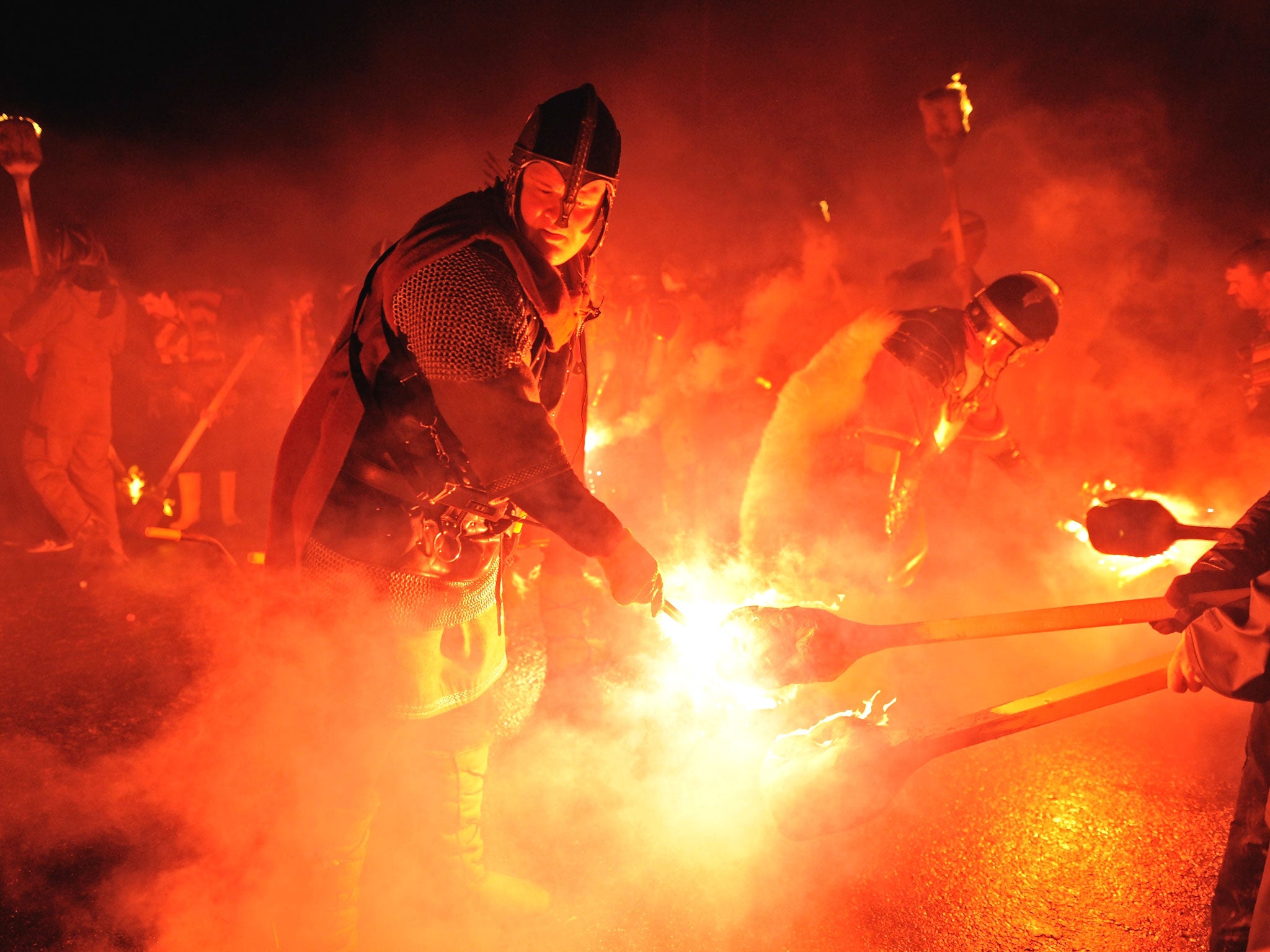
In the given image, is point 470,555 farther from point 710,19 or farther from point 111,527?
point 710,19

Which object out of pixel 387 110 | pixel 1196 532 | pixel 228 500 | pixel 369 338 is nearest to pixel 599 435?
pixel 228 500

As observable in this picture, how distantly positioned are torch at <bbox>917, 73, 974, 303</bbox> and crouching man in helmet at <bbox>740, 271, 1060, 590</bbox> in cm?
151

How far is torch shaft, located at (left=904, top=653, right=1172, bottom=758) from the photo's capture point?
2.72m

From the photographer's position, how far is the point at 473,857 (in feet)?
8.62

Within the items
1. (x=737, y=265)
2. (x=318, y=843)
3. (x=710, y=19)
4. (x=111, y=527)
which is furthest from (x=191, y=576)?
(x=710, y=19)

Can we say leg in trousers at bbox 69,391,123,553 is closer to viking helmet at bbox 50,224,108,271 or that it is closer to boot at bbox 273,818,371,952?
viking helmet at bbox 50,224,108,271

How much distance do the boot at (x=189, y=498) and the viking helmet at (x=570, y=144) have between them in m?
6.75

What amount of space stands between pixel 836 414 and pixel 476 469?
11.1 ft

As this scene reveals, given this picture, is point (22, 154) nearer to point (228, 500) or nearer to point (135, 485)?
point (135, 485)

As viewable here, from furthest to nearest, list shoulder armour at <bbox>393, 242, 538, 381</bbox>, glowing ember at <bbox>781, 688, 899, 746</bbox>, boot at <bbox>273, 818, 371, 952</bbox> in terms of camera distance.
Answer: glowing ember at <bbox>781, 688, 899, 746</bbox>
boot at <bbox>273, 818, 371, 952</bbox>
shoulder armour at <bbox>393, 242, 538, 381</bbox>

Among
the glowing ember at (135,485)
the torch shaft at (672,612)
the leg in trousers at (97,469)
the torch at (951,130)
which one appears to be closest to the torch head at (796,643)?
the torch shaft at (672,612)

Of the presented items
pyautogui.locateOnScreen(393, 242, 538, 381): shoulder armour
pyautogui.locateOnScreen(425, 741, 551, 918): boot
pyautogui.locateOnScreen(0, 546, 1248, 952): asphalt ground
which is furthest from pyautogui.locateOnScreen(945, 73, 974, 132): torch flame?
pyautogui.locateOnScreen(425, 741, 551, 918): boot

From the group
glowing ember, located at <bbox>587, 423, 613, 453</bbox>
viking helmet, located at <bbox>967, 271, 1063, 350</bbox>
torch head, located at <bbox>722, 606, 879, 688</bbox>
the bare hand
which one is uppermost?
glowing ember, located at <bbox>587, 423, 613, 453</bbox>

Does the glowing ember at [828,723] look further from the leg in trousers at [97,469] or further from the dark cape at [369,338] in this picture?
the leg in trousers at [97,469]
